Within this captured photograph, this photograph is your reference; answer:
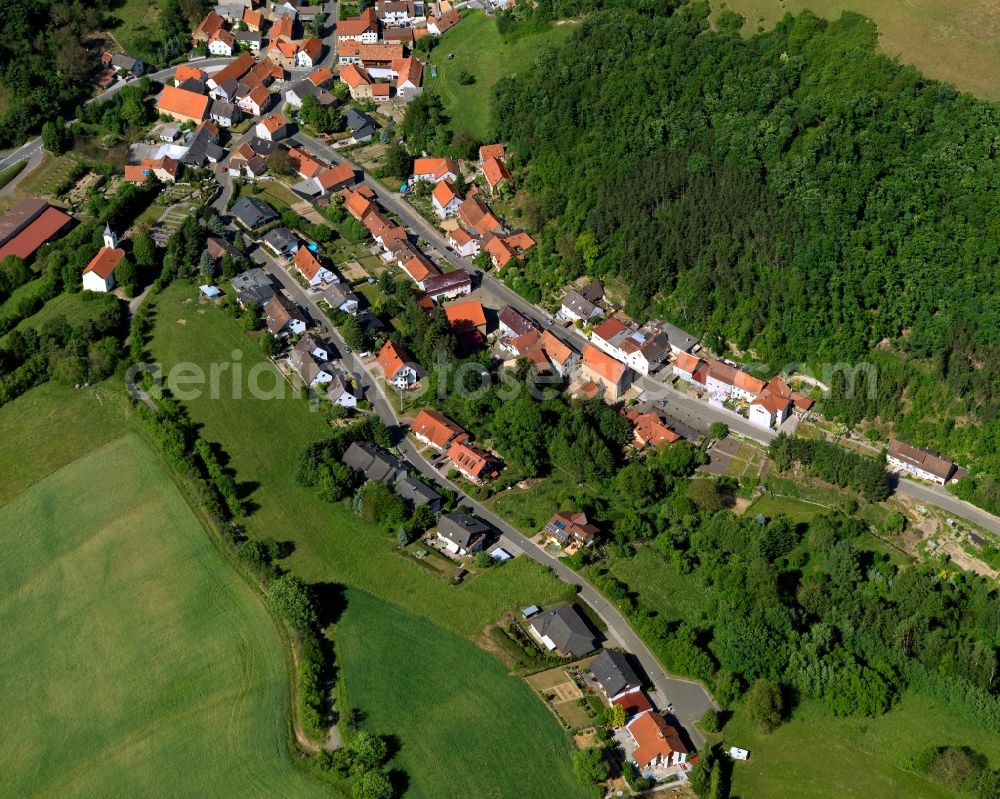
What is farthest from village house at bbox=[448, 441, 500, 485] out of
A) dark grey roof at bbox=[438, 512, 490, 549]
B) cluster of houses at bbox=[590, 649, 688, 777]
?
cluster of houses at bbox=[590, 649, 688, 777]

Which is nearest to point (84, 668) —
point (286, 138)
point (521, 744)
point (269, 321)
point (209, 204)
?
point (521, 744)

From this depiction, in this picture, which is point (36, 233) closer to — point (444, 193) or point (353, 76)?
point (444, 193)

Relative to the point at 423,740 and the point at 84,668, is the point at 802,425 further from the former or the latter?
the point at 84,668

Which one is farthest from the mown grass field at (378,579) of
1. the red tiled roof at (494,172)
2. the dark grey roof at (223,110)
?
the dark grey roof at (223,110)

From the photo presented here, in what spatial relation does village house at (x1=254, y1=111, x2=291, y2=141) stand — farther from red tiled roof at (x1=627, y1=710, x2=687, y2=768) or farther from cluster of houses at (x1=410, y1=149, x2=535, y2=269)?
red tiled roof at (x1=627, y1=710, x2=687, y2=768)

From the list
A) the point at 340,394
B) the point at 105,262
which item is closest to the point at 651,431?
the point at 340,394
